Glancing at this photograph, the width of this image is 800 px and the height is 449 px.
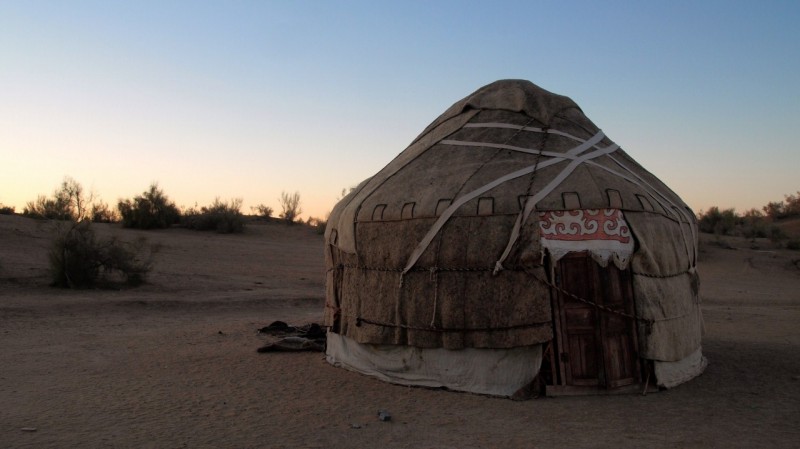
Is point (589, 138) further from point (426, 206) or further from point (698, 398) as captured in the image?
point (698, 398)

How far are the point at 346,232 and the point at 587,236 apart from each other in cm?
250

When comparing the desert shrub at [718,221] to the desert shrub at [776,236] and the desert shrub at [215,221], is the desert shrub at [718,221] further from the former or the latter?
the desert shrub at [215,221]

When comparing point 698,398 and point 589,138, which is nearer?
point 698,398

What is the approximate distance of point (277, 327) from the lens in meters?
9.73

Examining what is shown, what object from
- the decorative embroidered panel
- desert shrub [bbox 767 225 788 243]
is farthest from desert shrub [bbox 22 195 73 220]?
desert shrub [bbox 767 225 788 243]

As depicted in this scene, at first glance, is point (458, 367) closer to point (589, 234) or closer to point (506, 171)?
point (589, 234)

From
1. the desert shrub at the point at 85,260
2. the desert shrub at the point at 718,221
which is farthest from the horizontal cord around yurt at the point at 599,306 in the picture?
the desert shrub at the point at 718,221

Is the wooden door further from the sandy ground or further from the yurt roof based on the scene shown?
the yurt roof

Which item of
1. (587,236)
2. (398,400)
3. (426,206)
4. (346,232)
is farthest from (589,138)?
(398,400)

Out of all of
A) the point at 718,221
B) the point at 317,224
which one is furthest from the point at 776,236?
the point at 317,224

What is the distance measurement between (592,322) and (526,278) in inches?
28.4

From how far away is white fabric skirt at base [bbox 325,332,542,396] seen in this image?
19.1 feet

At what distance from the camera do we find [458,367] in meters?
6.05

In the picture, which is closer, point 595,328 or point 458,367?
point 595,328
